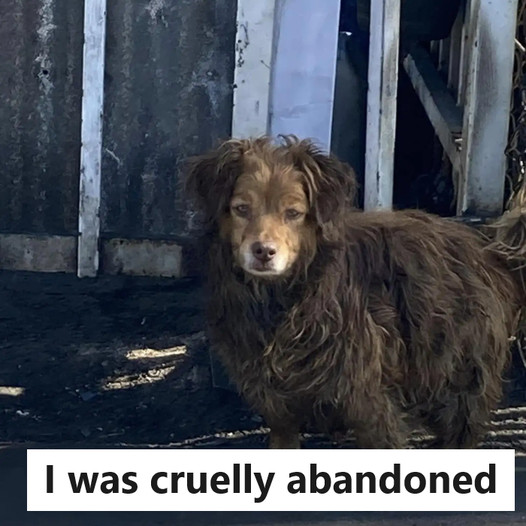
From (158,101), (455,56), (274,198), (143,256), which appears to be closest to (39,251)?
(143,256)

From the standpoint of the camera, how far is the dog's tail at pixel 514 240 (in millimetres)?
4266

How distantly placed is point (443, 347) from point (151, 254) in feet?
4.69

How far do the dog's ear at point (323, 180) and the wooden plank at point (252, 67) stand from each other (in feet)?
2.36

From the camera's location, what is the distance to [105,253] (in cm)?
479

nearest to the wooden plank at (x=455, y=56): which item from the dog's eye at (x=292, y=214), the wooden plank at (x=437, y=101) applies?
the wooden plank at (x=437, y=101)

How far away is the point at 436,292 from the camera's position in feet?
13.3

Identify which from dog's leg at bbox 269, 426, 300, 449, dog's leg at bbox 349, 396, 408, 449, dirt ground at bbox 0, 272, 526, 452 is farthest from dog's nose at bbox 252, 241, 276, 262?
dirt ground at bbox 0, 272, 526, 452

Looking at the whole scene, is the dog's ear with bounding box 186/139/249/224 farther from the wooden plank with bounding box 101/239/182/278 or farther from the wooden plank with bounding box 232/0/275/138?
the wooden plank with bounding box 101/239/182/278

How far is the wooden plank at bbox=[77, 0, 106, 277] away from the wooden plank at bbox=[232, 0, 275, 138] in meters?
0.60

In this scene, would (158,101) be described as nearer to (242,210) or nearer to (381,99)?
(381,99)

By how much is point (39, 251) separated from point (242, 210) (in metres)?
1.42

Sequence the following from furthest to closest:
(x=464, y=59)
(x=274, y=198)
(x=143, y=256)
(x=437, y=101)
Result: (x=437, y=101) → (x=464, y=59) → (x=143, y=256) → (x=274, y=198)

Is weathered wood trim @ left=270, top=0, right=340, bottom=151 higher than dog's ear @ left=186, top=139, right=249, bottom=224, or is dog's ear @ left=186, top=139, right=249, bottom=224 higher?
weathered wood trim @ left=270, top=0, right=340, bottom=151

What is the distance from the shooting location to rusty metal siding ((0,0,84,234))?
4.66 metres
